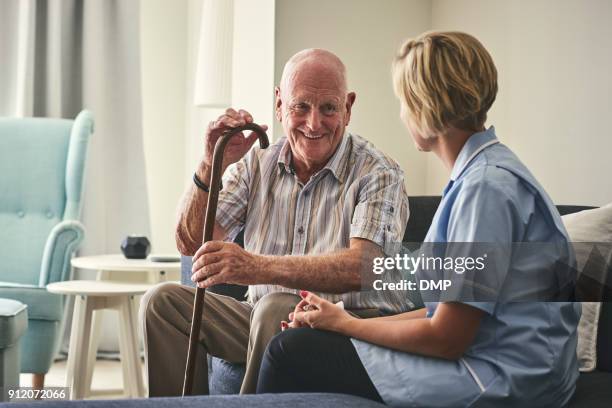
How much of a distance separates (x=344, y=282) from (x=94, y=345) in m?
1.92

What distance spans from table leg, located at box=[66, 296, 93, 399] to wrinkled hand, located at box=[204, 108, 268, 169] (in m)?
1.34

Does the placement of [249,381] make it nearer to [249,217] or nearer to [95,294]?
[249,217]

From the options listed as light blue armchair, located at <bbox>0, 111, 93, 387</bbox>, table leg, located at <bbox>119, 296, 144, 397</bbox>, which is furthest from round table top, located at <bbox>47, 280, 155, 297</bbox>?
light blue armchair, located at <bbox>0, 111, 93, 387</bbox>

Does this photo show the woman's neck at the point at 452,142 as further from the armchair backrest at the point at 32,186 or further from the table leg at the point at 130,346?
the armchair backrest at the point at 32,186

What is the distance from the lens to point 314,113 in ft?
7.00

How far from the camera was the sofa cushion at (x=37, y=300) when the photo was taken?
337 cm

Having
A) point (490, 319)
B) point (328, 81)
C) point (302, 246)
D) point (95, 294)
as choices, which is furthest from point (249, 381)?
point (95, 294)

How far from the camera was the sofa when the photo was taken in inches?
46.8

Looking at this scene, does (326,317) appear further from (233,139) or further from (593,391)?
(233,139)

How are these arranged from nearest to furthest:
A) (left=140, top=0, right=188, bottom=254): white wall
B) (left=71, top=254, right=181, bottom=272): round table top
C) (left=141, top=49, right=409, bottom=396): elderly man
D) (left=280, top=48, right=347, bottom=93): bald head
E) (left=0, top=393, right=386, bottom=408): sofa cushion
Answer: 1. (left=0, top=393, right=386, bottom=408): sofa cushion
2. (left=141, top=49, right=409, bottom=396): elderly man
3. (left=280, top=48, right=347, bottom=93): bald head
4. (left=71, top=254, right=181, bottom=272): round table top
5. (left=140, top=0, right=188, bottom=254): white wall

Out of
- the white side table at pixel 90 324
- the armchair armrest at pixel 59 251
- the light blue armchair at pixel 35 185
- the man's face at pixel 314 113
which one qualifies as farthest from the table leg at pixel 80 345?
the man's face at pixel 314 113

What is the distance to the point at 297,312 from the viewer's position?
1521 millimetres

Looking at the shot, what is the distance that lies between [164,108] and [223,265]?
304 centimetres

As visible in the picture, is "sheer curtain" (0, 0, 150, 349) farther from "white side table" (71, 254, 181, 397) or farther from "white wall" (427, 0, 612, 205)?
"white wall" (427, 0, 612, 205)
